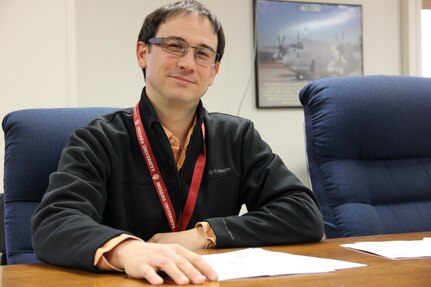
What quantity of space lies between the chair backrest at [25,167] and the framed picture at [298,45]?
1.55 m

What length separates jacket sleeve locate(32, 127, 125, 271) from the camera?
965mm

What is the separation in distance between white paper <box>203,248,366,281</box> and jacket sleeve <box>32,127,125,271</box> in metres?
0.23

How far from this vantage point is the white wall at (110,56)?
243 cm

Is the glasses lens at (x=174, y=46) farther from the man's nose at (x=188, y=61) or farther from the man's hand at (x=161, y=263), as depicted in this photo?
the man's hand at (x=161, y=263)

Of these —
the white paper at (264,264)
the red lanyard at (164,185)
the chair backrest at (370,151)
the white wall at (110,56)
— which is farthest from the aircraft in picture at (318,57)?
the white paper at (264,264)

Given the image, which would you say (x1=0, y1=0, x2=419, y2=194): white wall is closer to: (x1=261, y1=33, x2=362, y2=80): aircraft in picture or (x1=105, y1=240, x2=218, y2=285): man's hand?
(x1=261, y1=33, x2=362, y2=80): aircraft in picture

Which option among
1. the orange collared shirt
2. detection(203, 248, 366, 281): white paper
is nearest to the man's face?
the orange collared shirt

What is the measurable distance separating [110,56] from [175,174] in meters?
1.49

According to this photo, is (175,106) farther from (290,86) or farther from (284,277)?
(290,86)

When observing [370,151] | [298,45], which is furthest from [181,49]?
[298,45]

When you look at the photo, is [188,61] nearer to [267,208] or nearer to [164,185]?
[164,185]

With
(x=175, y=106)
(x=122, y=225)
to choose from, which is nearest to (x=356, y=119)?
(x=175, y=106)

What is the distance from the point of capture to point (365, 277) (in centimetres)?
87

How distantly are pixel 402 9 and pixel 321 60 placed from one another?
75 cm
